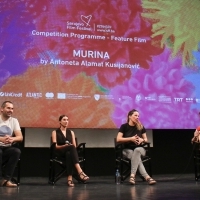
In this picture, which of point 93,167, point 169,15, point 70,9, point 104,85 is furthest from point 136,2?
point 93,167

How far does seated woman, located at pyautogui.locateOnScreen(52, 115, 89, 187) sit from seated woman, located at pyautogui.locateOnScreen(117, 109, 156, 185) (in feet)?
1.94

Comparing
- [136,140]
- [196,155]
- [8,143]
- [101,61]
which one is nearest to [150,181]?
[136,140]

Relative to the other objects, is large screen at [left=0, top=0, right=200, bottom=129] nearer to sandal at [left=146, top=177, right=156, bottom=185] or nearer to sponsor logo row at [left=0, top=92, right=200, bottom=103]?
sponsor logo row at [left=0, top=92, right=200, bottom=103]

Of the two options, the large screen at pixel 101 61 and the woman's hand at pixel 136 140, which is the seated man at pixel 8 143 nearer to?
the large screen at pixel 101 61

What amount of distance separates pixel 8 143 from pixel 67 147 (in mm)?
704

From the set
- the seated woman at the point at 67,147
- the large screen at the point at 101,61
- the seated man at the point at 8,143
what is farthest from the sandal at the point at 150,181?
the seated man at the point at 8,143

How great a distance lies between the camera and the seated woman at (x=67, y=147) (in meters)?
4.47

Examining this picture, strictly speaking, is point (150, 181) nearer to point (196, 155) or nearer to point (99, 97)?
point (196, 155)

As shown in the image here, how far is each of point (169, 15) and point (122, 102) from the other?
5.00 ft

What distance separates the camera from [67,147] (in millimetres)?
4574

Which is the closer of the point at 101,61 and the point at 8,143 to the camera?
the point at 8,143

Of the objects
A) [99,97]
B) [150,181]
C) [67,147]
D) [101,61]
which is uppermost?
[101,61]

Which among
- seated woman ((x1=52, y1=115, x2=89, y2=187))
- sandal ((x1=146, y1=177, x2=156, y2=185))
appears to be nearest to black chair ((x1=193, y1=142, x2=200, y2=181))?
sandal ((x1=146, y1=177, x2=156, y2=185))

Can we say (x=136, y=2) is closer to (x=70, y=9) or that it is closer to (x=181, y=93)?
(x=70, y=9)
